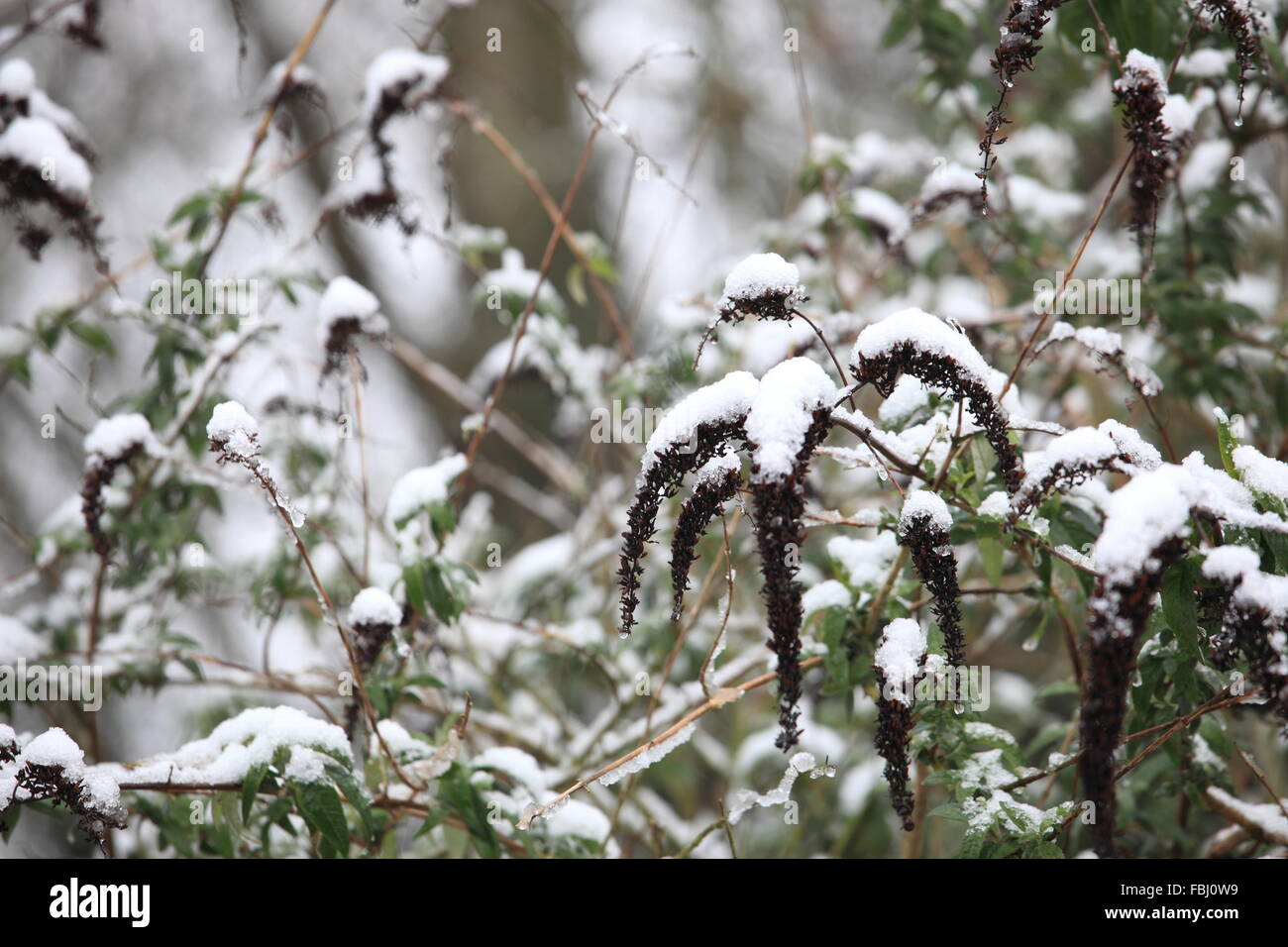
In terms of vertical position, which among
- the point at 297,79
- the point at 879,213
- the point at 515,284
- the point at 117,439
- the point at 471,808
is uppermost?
the point at 297,79

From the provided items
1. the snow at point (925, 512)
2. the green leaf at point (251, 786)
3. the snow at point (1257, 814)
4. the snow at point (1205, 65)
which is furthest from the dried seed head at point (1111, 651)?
the snow at point (1205, 65)

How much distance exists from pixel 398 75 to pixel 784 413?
5.11 feet

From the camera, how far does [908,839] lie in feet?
7.16

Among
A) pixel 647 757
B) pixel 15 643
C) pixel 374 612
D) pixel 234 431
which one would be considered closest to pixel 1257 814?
pixel 647 757

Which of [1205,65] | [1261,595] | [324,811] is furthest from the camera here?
[1205,65]

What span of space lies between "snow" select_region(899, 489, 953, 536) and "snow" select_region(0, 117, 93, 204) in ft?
6.67

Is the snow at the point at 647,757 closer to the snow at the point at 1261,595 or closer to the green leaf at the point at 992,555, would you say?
the green leaf at the point at 992,555

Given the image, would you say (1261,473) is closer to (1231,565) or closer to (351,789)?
(1231,565)

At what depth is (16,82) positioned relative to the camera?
2.30 m

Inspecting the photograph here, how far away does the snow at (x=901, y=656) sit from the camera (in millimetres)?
1381

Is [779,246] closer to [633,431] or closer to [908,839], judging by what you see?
[633,431]

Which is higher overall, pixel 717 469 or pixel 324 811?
pixel 717 469

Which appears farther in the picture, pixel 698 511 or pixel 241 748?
pixel 241 748

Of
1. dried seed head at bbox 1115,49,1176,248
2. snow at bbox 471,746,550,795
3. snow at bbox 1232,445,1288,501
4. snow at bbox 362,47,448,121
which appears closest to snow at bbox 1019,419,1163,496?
snow at bbox 1232,445,1288,501
